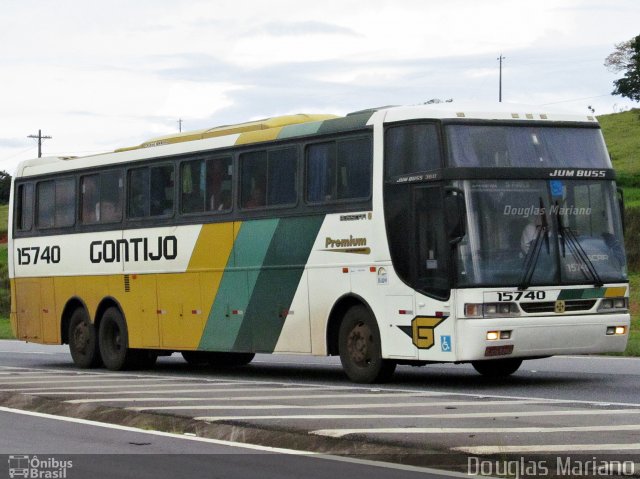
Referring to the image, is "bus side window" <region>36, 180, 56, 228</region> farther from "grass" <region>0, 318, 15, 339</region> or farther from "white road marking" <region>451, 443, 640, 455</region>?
"grass" <region>0, 318, 15, 339</region>

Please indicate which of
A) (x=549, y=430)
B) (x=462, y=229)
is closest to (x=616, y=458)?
(x=549, y=430)

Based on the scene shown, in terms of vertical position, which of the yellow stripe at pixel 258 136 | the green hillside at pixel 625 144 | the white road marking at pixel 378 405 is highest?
the green hillside at pixel 625 144

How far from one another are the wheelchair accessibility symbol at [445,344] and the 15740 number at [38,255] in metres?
10.6

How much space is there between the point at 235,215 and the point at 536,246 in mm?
5327

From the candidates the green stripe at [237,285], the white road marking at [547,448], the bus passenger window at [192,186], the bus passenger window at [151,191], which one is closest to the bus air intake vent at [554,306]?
the green stripe at [237,285]

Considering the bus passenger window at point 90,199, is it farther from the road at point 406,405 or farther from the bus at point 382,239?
the road at point 406,405

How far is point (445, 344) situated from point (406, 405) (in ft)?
10.0

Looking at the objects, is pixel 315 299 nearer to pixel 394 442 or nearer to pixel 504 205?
pixel 504 205

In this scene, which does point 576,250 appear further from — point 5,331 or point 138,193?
point 5,331

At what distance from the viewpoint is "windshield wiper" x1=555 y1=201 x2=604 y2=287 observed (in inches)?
701

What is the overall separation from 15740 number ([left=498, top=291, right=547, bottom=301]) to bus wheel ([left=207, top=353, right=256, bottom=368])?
7793 millimetres

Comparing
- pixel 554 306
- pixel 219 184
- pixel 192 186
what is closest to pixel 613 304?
pixel 554 306

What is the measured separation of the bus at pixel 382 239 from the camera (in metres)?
17.3

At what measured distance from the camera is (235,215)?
2116 cm
